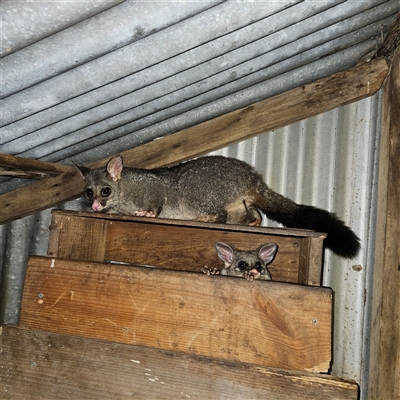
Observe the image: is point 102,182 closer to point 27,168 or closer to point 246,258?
point 27,168

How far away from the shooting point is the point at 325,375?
230 centimetres

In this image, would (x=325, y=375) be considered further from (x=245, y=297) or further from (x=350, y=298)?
(x=350, y=298)

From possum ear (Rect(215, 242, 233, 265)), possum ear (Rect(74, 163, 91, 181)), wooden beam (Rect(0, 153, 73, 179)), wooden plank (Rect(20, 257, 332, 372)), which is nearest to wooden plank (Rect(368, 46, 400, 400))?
wooden plank (Rect(20, 257, 332, 372))

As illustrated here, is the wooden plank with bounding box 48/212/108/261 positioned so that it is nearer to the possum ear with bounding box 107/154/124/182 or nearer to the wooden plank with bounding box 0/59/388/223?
the possum ear with bounding box 107/154/124/182

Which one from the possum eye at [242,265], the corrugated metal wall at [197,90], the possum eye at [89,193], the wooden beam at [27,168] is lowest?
the possum eye at [242,265]

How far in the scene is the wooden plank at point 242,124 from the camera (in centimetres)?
381

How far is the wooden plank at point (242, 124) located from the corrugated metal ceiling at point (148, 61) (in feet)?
0.27

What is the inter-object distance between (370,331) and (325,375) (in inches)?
56.8

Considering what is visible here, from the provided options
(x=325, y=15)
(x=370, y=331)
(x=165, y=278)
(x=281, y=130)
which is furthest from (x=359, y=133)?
(x=165, y=278)

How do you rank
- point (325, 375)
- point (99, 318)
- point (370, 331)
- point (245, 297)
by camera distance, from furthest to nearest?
1. point (370, 331)
2. point (99, 318)
3. point (245, 297)
4. point (325, 375)

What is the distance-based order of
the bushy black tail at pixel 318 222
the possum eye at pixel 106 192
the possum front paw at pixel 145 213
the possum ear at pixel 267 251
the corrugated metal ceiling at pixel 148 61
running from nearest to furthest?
the corrugated metal ceiling at pixel 148 61
the bushy black tail at pixel 318 222
the possum ear at pixel 267 251
the possum front paw at pixel 145 213
the possum eye at pixel 106 192

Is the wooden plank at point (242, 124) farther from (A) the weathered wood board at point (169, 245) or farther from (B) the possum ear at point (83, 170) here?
(A) the weathered wood board at point (169, 245)

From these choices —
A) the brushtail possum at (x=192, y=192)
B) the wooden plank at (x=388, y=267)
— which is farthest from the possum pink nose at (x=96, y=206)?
Answer: the wooden plank at (x=388, y=267)

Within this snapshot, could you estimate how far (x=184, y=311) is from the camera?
253 centimetres
